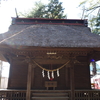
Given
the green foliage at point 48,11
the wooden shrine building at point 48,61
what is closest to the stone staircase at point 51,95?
the wooden shrine building at point 48,61

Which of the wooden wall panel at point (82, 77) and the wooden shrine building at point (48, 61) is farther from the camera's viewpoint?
the wooden wall panel at point (82, 77)

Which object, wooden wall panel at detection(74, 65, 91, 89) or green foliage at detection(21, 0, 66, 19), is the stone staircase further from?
green foliage at detection(21, 0, 66, 19)

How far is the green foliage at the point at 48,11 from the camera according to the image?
898 inches

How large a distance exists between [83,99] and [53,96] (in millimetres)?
2087

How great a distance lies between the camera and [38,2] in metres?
24.2

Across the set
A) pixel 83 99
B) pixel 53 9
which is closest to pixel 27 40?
pixel 83 99

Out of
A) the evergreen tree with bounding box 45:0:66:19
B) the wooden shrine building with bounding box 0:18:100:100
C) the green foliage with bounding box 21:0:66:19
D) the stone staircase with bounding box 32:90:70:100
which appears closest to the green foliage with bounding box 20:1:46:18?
the green foliage with bounding box 21:0:66:19

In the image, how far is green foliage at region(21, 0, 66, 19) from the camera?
22819mm

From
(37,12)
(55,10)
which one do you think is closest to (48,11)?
(55,10)

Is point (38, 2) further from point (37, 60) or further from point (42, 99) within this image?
point (42, 99)

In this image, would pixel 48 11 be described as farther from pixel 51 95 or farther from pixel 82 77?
pixel 51 95

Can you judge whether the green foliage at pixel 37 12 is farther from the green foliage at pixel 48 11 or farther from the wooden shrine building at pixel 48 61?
the wooden shrine building at pixel 48 61

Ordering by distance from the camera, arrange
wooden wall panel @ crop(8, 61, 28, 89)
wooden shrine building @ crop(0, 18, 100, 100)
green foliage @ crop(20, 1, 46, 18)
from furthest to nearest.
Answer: green foliage @ crop(20, 1, 46, 18) → wooden wall panel @ crop(8, 61, 28, 89) → wooden shrine building @ crop(0, 18, 100, 100)

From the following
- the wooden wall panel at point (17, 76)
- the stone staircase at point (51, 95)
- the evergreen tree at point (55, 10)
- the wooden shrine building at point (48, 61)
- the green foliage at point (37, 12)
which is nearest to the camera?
the wooden shrine building at point (48, 61)
